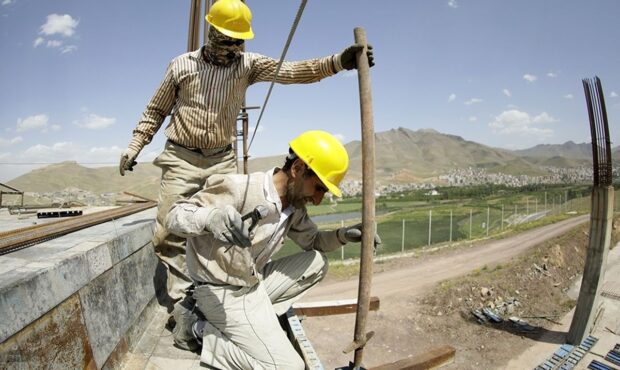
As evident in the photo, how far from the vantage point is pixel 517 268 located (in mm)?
14195

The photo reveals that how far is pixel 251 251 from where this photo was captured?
272 centimetres

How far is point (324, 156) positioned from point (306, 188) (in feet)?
1.02

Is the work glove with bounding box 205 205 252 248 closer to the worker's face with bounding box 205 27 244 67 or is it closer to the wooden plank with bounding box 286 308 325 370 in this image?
the wooden plank with bounding box 286 308 325 370

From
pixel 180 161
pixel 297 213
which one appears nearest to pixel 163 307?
pixel 180 161

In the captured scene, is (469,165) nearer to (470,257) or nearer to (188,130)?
(470,257)

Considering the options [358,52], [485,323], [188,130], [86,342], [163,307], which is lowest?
[485,323]

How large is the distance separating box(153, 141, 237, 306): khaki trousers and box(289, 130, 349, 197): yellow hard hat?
1143 mm

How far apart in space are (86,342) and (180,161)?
1672 mm

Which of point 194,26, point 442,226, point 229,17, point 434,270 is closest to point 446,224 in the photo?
point 442,226

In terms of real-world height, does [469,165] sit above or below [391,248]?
above

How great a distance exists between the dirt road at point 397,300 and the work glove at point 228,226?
19.8ft

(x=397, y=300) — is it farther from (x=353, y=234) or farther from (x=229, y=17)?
(x=229, y=17)

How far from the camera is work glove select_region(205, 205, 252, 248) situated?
2106 millimetres

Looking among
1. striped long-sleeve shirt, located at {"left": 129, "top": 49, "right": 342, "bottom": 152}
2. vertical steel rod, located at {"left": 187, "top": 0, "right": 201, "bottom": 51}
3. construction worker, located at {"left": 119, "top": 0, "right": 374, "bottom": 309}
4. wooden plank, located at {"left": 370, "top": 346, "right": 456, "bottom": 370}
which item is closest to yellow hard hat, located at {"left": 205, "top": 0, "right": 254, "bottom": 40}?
construction worker, located at {"left": 119, "top": 0, "right": 374, "bottom": 309}
